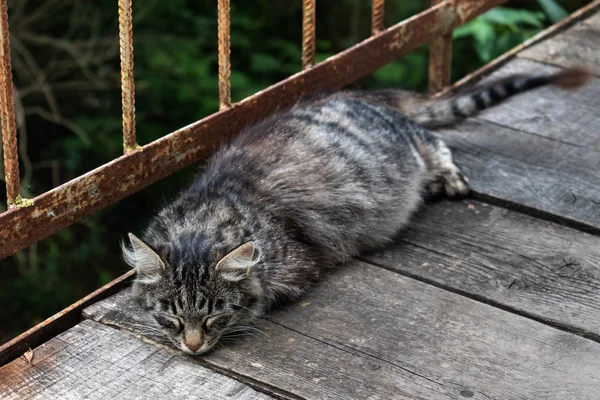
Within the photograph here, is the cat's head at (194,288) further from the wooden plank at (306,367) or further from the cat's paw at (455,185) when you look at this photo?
the cat's paw at (455,185)

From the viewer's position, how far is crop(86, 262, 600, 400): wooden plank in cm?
241

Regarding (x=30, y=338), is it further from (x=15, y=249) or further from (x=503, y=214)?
(x=503, y=214)

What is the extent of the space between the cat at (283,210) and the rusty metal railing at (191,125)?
8 centimetres

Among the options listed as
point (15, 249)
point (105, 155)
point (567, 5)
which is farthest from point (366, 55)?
point (567, 5)

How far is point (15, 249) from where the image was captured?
8.18 ft

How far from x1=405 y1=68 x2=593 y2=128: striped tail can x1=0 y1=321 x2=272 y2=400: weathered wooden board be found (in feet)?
5.60

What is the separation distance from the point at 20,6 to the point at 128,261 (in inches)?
122

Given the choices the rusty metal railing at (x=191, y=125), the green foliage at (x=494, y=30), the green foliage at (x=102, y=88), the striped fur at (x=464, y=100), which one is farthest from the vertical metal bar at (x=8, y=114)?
the green foliage at (x=494, y=30)

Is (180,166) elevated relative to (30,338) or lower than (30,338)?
elevated

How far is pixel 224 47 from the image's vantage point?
3.03 meters

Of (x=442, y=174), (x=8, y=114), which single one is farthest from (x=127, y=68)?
(x=442, y=174)

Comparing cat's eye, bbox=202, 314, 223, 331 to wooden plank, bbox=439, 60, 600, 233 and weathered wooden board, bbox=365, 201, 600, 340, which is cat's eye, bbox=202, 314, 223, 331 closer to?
weathered wooden board, bbox=365, 201, 600, 340

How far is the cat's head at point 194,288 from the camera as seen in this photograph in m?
2.66

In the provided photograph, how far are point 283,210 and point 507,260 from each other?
0.70 meters
